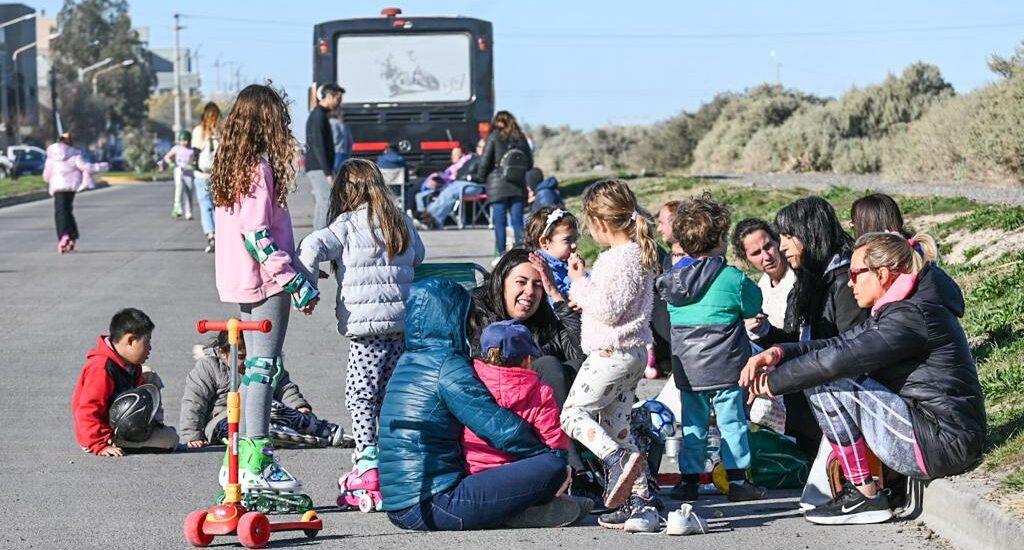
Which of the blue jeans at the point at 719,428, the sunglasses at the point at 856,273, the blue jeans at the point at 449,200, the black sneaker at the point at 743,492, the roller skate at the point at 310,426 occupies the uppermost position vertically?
the sunglasses at the point at 856,273

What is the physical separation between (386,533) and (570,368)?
1.30 meters

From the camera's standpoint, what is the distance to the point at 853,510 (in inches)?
267

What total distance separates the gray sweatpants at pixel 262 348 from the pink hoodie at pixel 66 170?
46.8ft

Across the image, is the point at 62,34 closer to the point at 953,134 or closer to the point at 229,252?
the point at 953,134

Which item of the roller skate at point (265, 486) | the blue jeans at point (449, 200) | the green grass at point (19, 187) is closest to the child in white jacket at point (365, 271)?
the roller skate at point (265, 486)

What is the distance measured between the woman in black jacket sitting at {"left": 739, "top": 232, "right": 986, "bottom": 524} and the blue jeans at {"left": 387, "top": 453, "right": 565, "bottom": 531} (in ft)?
3.07

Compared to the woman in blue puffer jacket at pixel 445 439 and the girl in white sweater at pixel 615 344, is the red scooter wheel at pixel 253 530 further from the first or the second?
the girl in white sweater at pixel 615 344

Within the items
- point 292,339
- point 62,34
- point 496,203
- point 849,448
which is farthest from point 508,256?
point 62,34

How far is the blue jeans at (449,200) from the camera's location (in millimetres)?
23766

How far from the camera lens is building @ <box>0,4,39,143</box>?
3720 inches

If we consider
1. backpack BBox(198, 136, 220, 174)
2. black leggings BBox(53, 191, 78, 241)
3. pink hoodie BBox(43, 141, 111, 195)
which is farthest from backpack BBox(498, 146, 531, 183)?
black leggings BBox(53, 191, 78, 241)

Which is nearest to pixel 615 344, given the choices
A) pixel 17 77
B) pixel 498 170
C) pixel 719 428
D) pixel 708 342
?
pixel 708 342

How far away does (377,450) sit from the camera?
7.21m

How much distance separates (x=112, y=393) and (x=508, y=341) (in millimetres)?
3059
